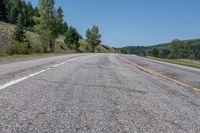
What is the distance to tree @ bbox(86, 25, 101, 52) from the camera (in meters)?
131

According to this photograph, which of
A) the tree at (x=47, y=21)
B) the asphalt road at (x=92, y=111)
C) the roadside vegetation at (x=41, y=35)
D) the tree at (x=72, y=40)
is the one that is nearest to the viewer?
the asphalt road at (x=92, y=111)

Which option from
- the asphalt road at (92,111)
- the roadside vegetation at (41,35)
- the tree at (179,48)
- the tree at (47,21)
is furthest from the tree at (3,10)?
the asphalt road at (92,111)

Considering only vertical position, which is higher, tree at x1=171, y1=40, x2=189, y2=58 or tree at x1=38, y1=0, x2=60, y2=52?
tree at x1=38, y1=0, x2=60, y2=52

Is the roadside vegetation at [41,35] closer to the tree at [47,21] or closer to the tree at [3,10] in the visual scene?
the tree at [47,21]

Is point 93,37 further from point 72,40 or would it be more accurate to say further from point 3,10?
point 3,10

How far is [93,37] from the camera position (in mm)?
131125

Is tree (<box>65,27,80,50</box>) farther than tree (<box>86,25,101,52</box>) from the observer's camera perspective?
No

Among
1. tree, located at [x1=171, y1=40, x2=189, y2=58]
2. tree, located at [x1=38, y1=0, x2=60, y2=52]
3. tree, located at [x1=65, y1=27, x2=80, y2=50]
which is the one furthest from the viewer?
tree, located at [x1=171, y1=40, x2=189, y2=58]

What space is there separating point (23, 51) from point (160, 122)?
40.6 meters

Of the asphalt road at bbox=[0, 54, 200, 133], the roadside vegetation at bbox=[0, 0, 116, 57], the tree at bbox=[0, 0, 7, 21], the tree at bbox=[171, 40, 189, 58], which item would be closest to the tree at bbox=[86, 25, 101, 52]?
the roadside vegetation at bbox=[0, 0, 116, 57]

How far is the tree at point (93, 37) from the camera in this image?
430 feet

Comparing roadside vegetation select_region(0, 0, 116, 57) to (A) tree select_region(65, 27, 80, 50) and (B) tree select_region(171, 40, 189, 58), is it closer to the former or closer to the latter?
(A) tree select_region(65, 27, 80, 50)

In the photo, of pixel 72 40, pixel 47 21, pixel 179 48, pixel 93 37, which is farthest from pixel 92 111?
pixel 179 48

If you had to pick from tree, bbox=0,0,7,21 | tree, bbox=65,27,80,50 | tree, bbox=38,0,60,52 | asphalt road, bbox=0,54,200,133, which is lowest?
tree, bbox=65,27,80,50
